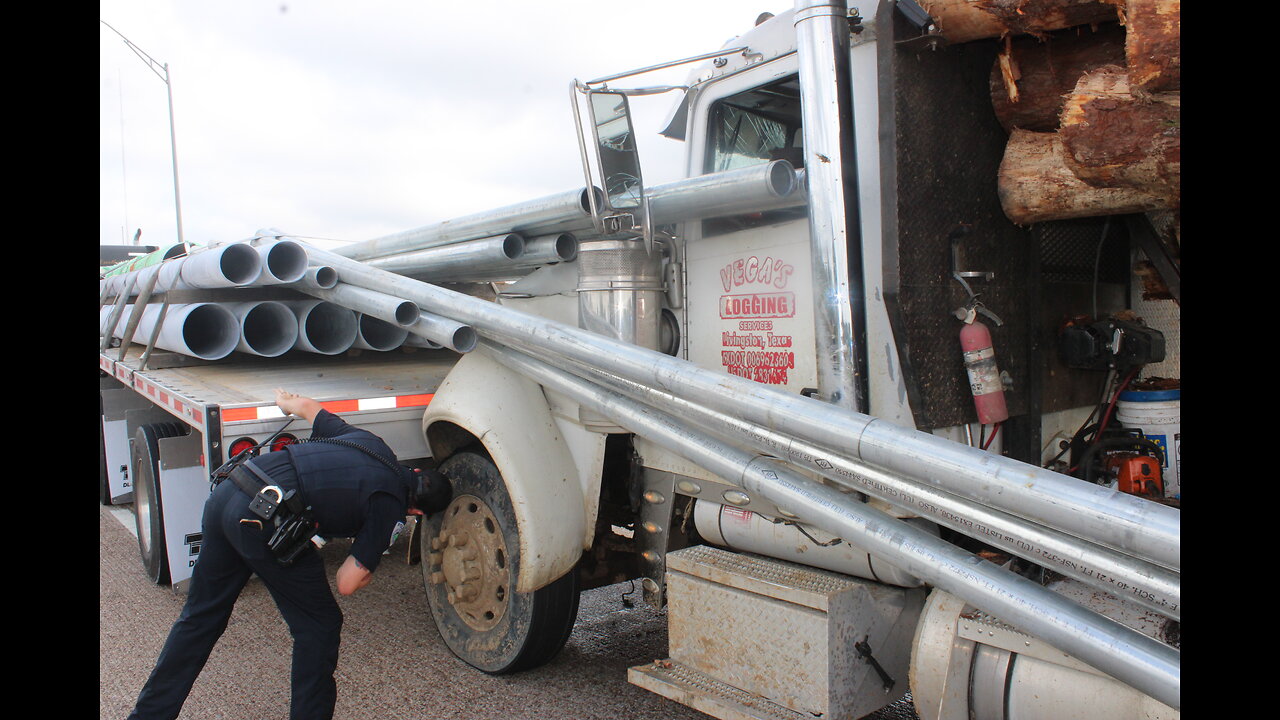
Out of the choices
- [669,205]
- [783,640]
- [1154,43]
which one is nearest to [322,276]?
[669,205]

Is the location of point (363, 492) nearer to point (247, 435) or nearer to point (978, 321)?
point (247, 435)

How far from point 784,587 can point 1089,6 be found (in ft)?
6.15

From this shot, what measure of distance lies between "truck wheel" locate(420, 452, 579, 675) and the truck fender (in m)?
0.16

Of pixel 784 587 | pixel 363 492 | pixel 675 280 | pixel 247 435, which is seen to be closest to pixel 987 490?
pixel 784 587

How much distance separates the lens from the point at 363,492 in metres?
3.50

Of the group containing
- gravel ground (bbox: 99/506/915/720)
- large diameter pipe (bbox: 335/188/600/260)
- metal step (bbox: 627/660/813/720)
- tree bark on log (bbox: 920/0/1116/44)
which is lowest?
gravel ground (bbox: 99/506/915/720)

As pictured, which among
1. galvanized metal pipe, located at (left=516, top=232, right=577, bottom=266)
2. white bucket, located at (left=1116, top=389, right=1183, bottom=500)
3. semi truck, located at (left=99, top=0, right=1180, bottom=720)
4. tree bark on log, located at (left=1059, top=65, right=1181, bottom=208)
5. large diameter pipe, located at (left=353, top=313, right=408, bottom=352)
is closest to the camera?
tree bark on log, located at (left=1059, top=65, right=1181, bottom=208)

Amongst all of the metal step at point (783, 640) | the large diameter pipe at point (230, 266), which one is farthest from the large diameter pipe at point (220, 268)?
the metal step at point (783, 640)

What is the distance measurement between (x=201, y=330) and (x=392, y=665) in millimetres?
2407

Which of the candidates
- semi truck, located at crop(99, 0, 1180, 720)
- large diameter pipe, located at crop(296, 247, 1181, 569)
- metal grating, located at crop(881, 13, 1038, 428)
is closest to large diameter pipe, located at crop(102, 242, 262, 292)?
semi truck, located at crop(99, 0, 1180, 720)

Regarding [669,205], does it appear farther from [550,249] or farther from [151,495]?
[151,495]

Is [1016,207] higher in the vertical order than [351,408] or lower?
higher

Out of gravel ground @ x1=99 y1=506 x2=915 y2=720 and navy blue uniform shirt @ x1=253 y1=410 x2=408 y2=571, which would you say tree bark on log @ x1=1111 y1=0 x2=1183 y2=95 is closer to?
gravel ground @ x1=99 y1=506 x2=915 y2=720

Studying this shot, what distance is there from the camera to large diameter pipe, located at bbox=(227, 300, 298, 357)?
5.18 meters
